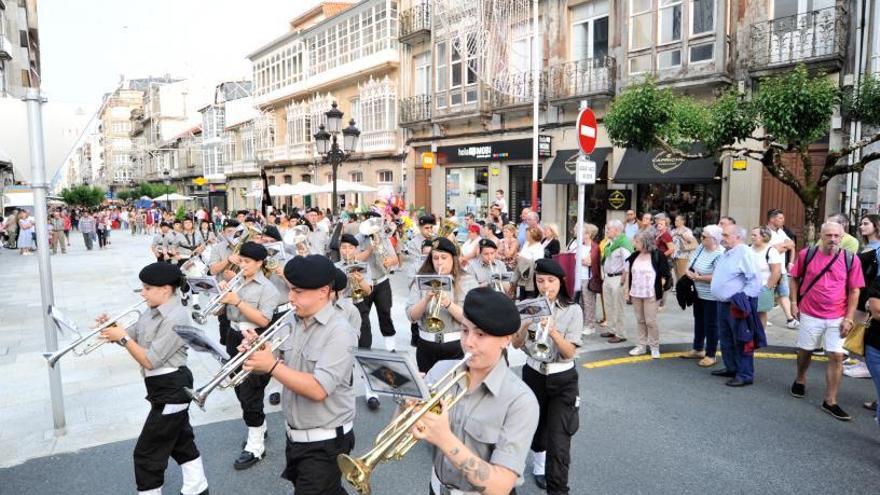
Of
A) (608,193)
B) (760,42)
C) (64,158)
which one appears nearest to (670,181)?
(608,193)

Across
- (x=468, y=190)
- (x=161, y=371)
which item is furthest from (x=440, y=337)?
(x=468, y=190)

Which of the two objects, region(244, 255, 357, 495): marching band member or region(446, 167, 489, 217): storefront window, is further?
region(446, 167, 489, 217): storefront window

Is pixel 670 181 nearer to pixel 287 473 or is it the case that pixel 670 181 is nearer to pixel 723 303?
pixel 723 303

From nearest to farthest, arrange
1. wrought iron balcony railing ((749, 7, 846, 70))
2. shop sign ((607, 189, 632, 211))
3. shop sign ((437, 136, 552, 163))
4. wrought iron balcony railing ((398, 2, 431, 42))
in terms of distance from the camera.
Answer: wrought iron balcony railing ((749, 7, 846, 70)), shop sign ((607, 189, 632, 211)), shop sign ((437, 136, 552, 163)), wrought iron balcony railing ((398, 2, 431, 42))

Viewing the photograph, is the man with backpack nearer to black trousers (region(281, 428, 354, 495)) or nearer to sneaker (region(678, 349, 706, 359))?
sneaker (region(678, 349, 706, 359))

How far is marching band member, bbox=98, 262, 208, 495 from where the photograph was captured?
391 cm

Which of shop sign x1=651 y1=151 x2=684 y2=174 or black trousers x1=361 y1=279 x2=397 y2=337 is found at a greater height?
shop sign x1=651 y1=151 x2=684 y2=174

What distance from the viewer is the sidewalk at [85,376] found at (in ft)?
18.5

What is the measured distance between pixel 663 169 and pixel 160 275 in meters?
15.2

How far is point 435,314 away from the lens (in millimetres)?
4902

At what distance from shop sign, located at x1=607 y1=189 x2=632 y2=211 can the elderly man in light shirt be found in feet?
37.1

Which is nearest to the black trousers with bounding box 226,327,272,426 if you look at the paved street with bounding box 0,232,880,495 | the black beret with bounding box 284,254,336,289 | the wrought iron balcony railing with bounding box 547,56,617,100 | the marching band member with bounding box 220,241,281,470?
the marching band member with bounding box 220,241,281,470

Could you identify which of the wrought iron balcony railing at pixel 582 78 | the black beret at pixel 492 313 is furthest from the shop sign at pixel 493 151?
the black beret at pixel 492 313

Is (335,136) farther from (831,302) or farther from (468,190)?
(831,302)
